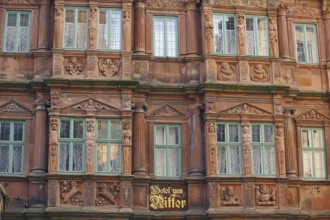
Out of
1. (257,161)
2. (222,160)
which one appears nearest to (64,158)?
(222,160)

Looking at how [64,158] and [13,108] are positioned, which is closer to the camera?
[64,158]

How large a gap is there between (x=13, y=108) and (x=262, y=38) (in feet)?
27.3

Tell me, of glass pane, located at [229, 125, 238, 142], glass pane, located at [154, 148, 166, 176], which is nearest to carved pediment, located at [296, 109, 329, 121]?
glass pane, located at [229, 125, 238, 142]

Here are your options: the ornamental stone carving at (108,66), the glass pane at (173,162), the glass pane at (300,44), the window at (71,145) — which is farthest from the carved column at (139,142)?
the glass pane at (300,44)

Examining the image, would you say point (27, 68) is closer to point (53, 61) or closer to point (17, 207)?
point (53, 61)

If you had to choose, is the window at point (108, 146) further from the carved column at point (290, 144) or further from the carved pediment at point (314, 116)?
the carved pediment at point (314, 116)

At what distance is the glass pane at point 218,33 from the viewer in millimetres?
20703

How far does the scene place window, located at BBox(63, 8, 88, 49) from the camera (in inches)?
791

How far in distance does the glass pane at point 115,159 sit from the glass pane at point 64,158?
4.22ft

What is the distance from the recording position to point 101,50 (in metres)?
20.0

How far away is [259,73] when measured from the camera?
20.6 m

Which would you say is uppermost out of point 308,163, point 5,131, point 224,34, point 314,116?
point 224,34

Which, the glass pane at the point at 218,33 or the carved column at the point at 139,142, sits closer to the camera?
the carved column at the point at 139,142

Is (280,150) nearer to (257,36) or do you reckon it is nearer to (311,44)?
(257,36)
